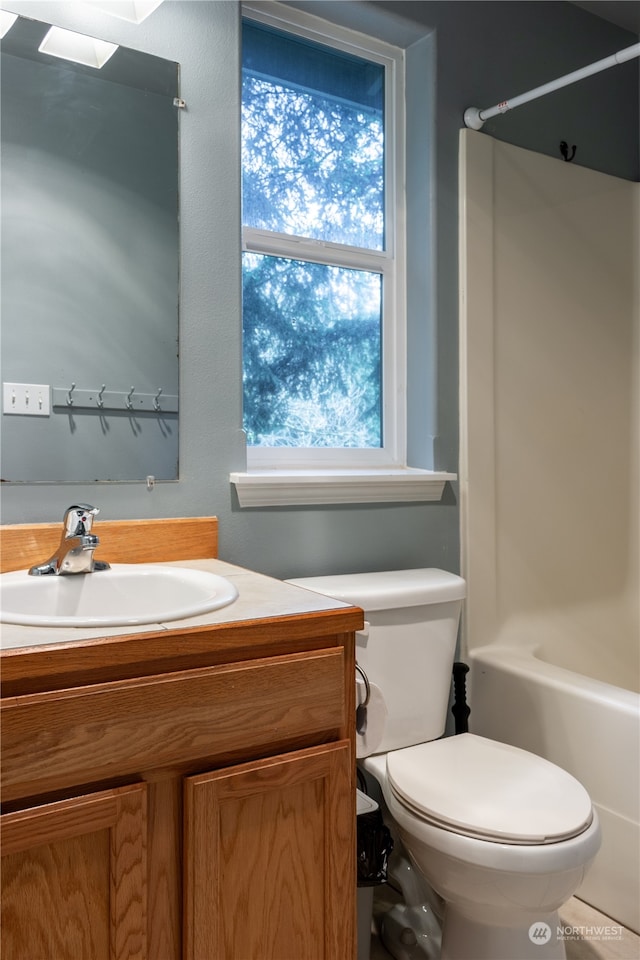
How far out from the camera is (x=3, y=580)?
121 centimetres

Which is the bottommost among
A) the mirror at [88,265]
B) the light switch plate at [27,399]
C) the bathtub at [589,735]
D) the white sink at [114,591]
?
the bathtub at [589,735]

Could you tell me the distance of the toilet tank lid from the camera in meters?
1.57

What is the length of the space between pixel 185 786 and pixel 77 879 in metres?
0.17

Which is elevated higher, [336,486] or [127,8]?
[127,8]

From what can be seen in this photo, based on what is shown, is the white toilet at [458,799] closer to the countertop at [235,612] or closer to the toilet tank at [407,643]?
the toilet tank at [407,643]

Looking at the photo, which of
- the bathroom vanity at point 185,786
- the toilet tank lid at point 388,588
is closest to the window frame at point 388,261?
the toilet tank lid at point 388,588

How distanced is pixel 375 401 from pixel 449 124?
2.61ft

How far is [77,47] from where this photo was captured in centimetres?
145

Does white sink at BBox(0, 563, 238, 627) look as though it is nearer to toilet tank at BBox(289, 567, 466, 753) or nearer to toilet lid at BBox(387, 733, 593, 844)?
toilet tank at BBox(289, 567, 466, 753)

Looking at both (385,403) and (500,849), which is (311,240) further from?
(500,849)

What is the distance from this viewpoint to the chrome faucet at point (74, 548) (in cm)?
127

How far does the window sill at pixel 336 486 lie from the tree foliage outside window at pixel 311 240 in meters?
0.15

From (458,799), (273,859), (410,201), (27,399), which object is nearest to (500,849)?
(458,799)

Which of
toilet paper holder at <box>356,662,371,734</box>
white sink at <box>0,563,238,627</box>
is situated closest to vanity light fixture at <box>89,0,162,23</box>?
white sink at <box>0,563,238,627</box>
